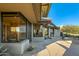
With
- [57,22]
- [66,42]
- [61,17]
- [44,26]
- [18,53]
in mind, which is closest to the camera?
[18,53]

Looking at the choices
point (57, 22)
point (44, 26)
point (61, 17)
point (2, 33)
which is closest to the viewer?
point (2, 33)

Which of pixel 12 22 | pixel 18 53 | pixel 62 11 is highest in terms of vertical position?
pixel 62 11

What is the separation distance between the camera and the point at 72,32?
10664 mm

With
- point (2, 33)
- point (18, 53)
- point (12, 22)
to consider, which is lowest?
point (18, 53)

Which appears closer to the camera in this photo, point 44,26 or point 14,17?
point 14,17

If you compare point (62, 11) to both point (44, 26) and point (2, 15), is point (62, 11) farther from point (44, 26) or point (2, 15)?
point (44, 26)

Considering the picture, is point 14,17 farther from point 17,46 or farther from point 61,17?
point 61,17

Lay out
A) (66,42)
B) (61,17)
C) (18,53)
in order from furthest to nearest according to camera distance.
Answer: (66,42) → (61,17) → (18,53)

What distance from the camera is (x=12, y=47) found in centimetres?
712

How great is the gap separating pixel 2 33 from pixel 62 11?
149 inches

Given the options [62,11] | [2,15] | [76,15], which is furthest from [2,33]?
[76,15]

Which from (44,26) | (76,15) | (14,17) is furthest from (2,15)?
(44,26)

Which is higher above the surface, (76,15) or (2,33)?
(76,15)

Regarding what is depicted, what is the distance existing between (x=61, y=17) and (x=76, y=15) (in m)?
1.06
